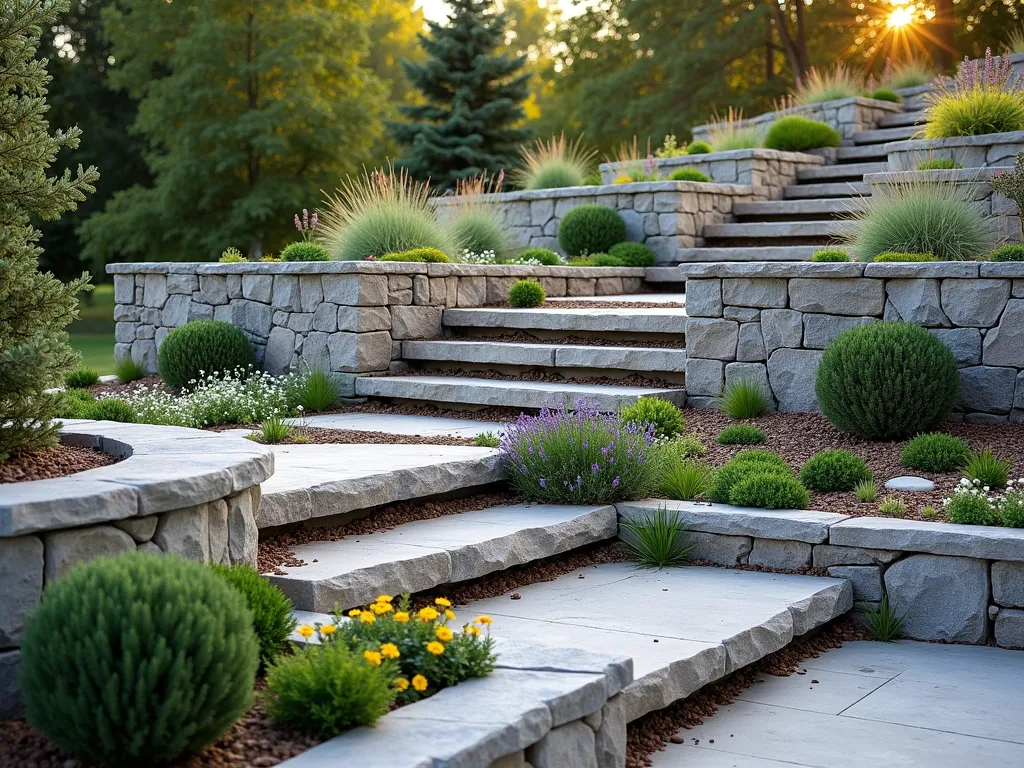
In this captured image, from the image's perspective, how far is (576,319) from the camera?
8227 mm

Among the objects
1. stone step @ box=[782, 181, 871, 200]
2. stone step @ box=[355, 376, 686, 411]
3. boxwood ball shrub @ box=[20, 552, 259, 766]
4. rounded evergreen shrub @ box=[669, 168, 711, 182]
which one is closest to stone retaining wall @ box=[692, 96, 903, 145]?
stone step @ box=[782, 181, 871, 200]

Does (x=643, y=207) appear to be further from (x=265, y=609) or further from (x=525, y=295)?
(x=265, y=609)

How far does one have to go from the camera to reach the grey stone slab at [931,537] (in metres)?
4.55

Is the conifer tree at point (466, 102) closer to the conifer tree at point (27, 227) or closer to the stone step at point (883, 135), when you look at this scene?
the stone step at point (883, 135)

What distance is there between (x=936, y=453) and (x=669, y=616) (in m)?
2.13

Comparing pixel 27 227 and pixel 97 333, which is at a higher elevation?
pixel 27 227

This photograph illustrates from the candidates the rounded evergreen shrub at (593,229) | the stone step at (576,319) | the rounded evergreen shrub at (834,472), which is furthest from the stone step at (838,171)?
the rounded evergreen shrub at (834,472)

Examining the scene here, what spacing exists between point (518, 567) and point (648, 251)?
662 cm

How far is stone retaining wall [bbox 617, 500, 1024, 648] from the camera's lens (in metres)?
4.62

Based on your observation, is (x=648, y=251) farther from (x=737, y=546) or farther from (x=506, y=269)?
(x=737, y=546)

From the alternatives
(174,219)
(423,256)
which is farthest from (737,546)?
(174,219)

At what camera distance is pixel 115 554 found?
317cm

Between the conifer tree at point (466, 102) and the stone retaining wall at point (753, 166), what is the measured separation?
5809 mm

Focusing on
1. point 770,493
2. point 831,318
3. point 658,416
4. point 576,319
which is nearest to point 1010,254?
point 831,318
